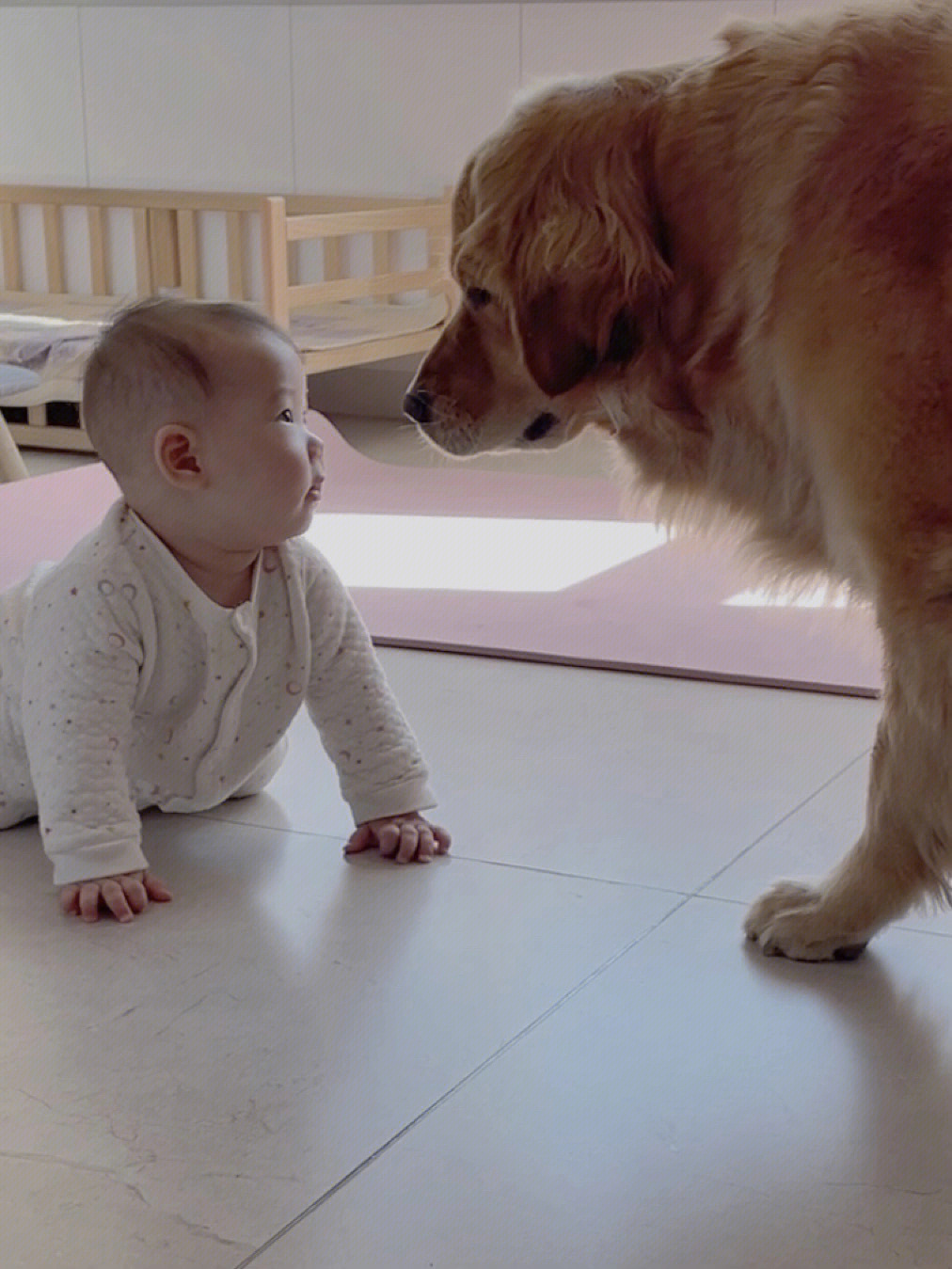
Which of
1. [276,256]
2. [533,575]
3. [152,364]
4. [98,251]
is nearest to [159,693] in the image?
[152,364]

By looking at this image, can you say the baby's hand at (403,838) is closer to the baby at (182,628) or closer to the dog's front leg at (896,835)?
the baby at (182,628)

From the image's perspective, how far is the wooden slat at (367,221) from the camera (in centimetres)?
360

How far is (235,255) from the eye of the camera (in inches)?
173

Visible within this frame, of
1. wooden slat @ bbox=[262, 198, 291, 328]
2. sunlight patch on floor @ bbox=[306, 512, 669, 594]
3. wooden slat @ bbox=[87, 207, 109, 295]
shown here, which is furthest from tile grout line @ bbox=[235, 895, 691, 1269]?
wooden slat @ bbox=[87, 207, 109, 295]

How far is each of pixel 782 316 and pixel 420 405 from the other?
0.36 m

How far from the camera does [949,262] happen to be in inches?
46.1

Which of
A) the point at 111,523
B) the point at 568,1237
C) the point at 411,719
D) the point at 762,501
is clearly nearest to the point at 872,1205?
the point at 568,1237

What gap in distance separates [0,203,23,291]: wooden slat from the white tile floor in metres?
3.46

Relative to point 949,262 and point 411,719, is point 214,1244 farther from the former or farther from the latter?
point 411,719

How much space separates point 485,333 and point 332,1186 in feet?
2.29

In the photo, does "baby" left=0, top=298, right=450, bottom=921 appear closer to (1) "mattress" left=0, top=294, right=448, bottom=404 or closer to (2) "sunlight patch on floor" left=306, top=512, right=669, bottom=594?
(2) "sunlight patch on floor" left=306, top=512, right=669, bottom=594

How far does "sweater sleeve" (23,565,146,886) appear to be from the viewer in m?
1.44

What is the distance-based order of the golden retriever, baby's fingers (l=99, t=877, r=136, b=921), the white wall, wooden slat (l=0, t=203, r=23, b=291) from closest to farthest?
1. the golden retriever
2. baby's fingers (l=99, t=877, r=136, b=921)
3. the white wall
4. wooden slat (l=0, t=203, r=23, b=291)

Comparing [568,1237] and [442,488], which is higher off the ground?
[568,1237]
